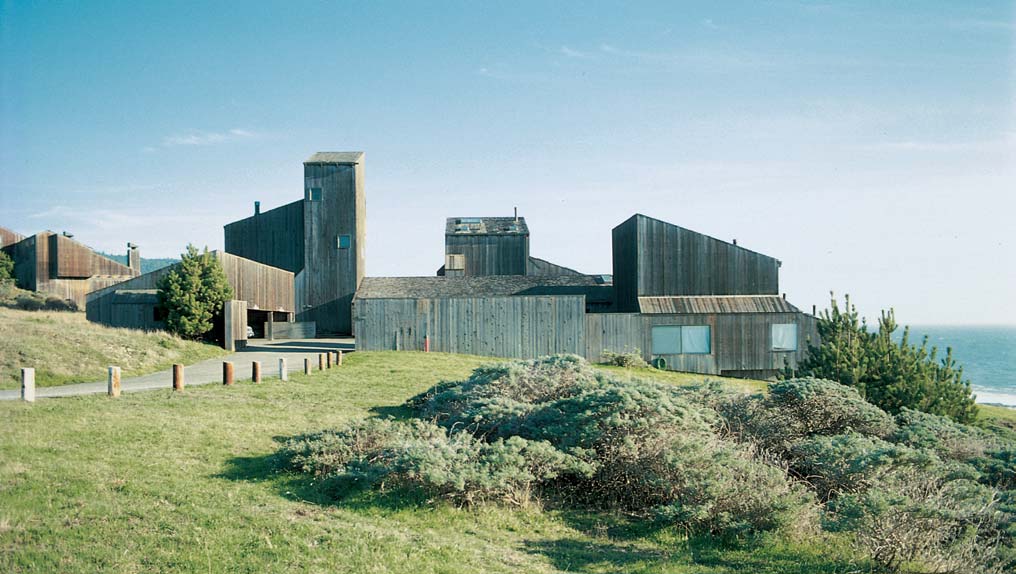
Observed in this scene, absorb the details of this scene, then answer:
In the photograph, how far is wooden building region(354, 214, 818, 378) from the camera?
27609 mm

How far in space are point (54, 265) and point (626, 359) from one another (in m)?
43.3

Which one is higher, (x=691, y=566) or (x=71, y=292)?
(x=71, y=292)

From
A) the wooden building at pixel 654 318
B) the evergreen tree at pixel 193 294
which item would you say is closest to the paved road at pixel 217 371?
the evergreen tree at pixel 193 294

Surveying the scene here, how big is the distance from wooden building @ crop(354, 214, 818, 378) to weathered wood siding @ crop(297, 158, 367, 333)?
12111mm

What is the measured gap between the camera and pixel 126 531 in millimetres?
6555

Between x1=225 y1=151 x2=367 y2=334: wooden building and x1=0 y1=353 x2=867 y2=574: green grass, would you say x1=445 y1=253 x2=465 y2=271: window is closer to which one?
x1=225 y1=151 x2=367 y2=334: wooden building

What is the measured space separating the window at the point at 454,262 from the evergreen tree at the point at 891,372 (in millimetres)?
27116

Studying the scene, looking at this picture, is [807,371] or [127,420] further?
[807,371]

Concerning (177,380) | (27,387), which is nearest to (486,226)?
(177,380)

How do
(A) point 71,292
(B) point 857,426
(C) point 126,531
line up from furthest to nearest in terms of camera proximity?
(A) point 71,292
(B) point 857,426
(C) point 126,531

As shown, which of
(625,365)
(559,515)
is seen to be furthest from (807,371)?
(559,515)

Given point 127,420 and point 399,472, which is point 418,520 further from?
point 127,420

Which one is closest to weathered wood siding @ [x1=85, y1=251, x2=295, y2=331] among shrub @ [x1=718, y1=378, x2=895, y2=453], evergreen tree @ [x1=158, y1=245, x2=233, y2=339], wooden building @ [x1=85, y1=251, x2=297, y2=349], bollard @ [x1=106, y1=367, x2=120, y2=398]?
wooden building @ [x1=85, y1=251, x2=297, y2=349]

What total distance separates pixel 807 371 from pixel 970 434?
8.87m
